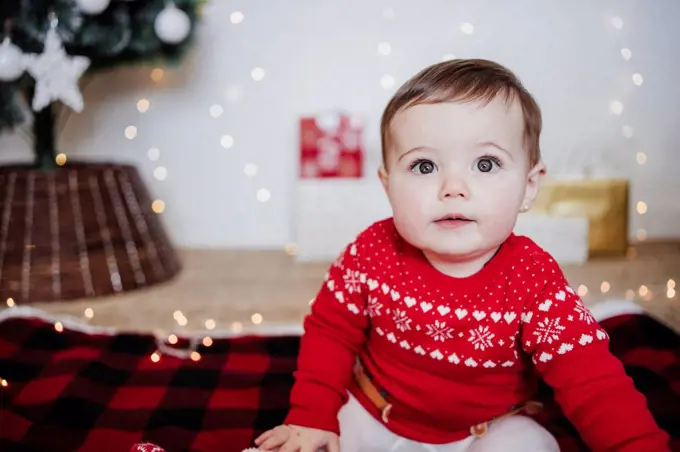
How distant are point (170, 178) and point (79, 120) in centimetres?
29

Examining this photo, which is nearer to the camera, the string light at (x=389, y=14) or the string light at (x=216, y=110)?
the string light at (x=389, y=14)

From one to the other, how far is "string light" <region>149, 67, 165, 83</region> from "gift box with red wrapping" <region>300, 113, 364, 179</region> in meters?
0.40

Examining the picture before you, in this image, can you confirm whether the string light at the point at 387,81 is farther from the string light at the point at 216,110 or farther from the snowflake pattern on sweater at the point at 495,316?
the snowflake pattern on sweater at the point at 495,316

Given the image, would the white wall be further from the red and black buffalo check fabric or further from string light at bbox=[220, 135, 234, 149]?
the red and black buffalo check fabric

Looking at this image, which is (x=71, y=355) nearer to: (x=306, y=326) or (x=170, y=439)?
(x=170, y=439)

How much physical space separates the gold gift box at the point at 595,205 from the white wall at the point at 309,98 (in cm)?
Result: 5

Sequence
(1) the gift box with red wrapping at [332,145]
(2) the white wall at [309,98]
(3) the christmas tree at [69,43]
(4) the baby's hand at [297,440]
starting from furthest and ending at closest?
(1) the gift box with red wrapping at [332,145] → (2) the white wall at [309,98] → (3) the christmas tree at [69,43] → (4) the baby's hand at [297,440]

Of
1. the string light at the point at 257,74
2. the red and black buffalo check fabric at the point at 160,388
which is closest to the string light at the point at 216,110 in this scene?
→ the string light at the point at 257,74

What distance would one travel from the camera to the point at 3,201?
4.88 feet

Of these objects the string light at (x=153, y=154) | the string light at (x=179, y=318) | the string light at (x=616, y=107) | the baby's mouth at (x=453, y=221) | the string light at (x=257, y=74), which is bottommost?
the string light at (x=179, y=318)

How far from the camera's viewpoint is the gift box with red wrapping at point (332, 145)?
181cm

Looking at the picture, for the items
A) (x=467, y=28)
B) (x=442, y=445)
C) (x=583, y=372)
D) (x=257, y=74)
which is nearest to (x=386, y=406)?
(x=442, y=445)

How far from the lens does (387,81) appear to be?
68.8 inches

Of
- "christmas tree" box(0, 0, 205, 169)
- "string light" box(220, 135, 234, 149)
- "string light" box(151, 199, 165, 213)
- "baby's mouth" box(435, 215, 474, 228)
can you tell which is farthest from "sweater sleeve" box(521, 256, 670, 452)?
"string light" box(151, 199, 165, 213)
